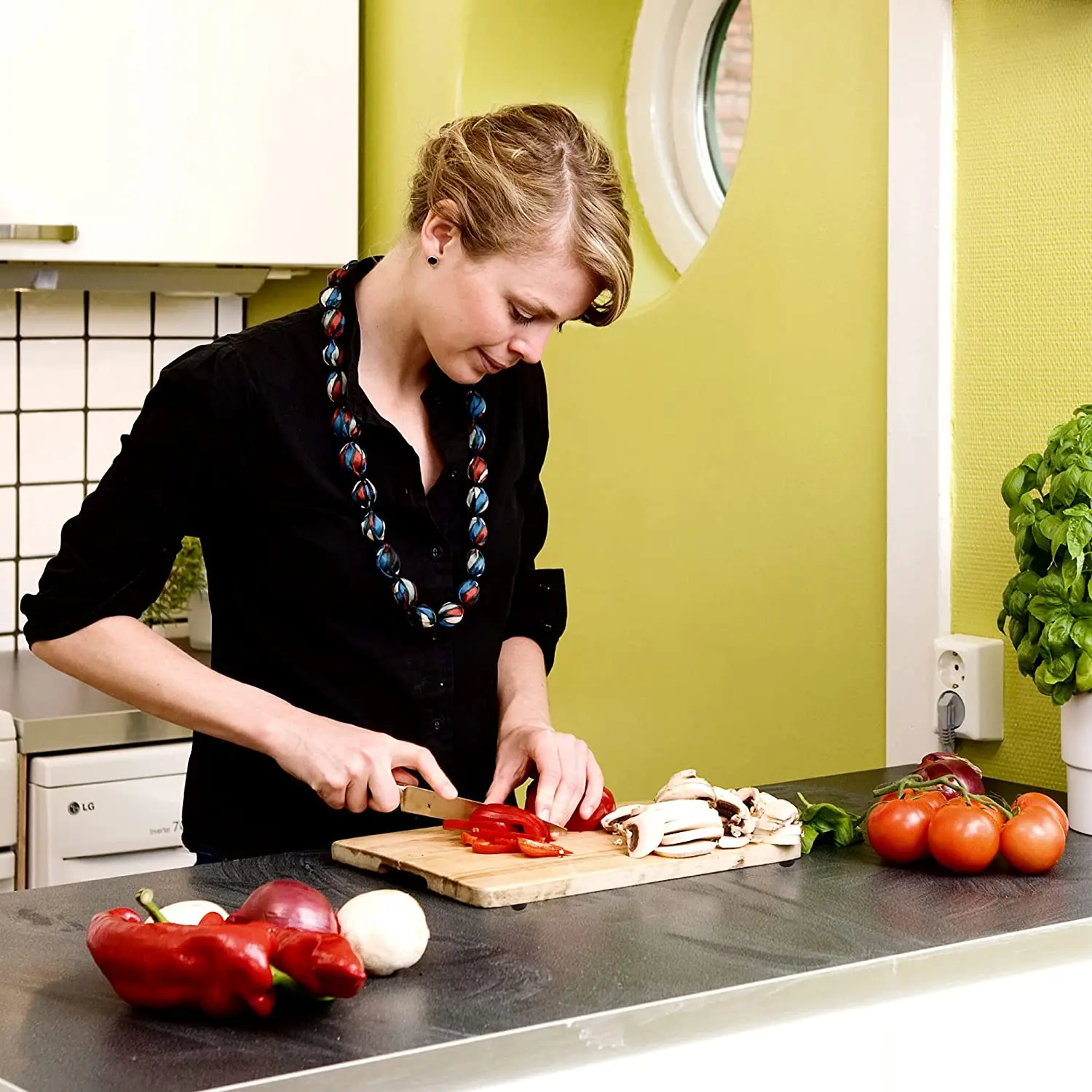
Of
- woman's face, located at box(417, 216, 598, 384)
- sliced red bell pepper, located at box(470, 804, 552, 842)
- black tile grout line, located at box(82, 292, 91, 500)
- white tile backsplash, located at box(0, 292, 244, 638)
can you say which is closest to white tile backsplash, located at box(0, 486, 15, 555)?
white tile backsplash, located at box(0, 292, 244, 638)

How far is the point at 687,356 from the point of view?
87.2 inches

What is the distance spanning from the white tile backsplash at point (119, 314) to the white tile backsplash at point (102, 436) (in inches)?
5.6

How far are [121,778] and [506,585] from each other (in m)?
0.96

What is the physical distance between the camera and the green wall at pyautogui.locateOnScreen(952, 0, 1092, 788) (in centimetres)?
172

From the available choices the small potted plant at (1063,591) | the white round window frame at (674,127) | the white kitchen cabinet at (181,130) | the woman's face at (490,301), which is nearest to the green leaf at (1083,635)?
the small potted plant at (1063,591)

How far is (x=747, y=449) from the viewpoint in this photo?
2.13 m

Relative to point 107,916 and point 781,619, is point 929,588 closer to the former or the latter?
point 781,619

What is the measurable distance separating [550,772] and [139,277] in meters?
1.50

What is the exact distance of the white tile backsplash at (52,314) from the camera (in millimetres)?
2852

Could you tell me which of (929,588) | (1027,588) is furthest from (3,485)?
(1027,588)

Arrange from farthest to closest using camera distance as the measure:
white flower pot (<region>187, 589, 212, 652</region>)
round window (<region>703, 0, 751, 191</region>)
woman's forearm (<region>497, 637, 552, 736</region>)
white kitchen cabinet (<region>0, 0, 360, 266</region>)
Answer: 1. white flower pot (<region>187, 589, 212, 652</region>)
2. round window (<region>703, 0, 751, 191</region>)
3. white kitchen cabinet (<region>0, 0, 360, 266</region>)
4. woman's forearm (<region>497, 637, 552, 736</region>)

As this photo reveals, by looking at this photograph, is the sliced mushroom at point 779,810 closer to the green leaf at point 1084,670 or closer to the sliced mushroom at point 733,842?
the sliced mushroom at point 733,842

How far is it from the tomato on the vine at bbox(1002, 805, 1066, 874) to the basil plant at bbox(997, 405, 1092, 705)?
17 cm

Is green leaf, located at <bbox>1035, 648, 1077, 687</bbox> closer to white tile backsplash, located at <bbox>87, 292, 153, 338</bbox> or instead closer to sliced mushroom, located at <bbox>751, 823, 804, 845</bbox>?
sliced mushroom, located at <bbox>751, 823, 804, 845</bbox>
